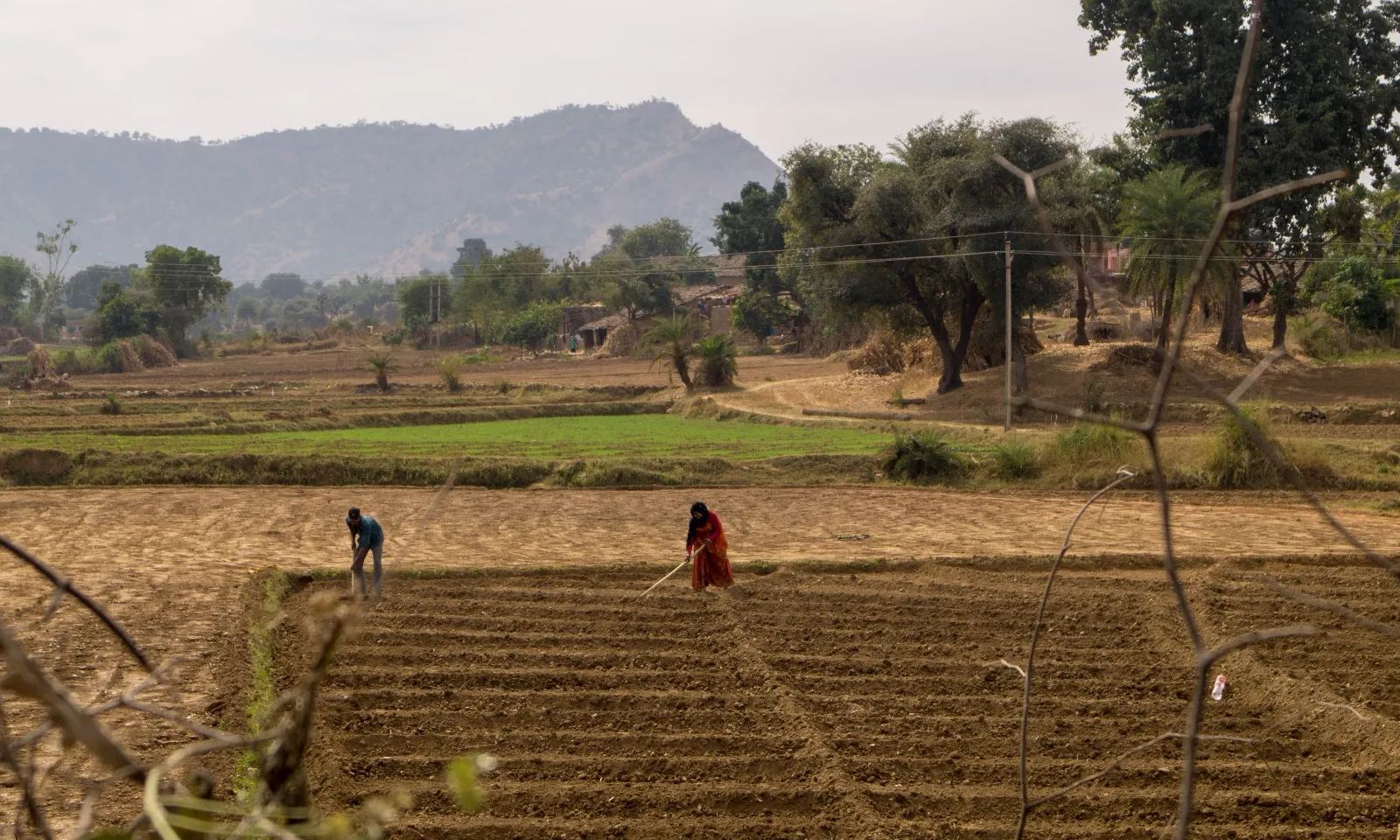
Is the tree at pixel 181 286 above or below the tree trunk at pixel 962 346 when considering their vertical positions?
above

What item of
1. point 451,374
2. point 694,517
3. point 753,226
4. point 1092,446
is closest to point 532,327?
point 753,226

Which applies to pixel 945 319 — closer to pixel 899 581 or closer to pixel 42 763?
pixel 899 581

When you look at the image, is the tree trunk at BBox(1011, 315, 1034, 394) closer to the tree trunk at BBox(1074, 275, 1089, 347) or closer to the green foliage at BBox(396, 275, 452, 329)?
the tree trunk at BBox(1074, 275, 1089, 347)

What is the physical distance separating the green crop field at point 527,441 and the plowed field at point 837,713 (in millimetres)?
13241

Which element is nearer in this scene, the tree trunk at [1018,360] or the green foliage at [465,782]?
the green foliage at [465,782]

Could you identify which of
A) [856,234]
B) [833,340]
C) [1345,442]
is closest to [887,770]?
[1345,442]

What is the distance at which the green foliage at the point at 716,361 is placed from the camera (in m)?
41.2

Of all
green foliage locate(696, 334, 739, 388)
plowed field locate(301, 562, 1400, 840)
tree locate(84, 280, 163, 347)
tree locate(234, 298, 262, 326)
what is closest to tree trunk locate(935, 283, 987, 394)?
green foliage locate(696, 334, 739, 388)

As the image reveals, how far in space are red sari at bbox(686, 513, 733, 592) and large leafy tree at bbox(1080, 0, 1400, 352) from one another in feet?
80.8

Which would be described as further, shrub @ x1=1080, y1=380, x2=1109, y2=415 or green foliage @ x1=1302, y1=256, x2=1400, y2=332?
green foliage @ x1=1302, y1=256, x2=1400, y2=332

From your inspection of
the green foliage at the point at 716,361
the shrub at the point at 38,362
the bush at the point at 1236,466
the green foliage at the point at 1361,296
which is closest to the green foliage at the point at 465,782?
the bush at the point at 1236,466

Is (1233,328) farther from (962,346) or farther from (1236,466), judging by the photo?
(1236,466)

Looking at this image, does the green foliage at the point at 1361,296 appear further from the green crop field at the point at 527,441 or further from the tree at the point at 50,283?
the tree at the point at 50,283

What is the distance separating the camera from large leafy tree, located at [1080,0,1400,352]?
113 ft
